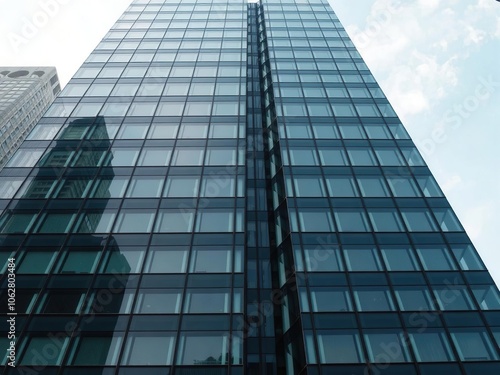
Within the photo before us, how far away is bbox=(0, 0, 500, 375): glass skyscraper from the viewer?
20938 mm

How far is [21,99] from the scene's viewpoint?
107m

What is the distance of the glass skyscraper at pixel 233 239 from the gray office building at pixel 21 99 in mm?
67795

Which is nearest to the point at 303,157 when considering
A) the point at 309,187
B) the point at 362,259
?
the point at 309,187

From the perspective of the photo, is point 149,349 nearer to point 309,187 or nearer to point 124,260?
point 124,260

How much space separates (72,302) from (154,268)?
457cm

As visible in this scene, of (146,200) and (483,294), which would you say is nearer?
(483,294)

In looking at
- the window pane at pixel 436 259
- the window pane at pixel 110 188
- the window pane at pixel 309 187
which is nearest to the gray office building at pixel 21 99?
the window pane at pixel 110 188

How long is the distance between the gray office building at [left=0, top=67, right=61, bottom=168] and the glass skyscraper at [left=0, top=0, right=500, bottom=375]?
67795 mm

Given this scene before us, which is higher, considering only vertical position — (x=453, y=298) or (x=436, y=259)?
(x=436, y=259)

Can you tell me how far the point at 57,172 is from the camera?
30.9 metres

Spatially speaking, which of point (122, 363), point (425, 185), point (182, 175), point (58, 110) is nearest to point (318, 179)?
point (425, 185)

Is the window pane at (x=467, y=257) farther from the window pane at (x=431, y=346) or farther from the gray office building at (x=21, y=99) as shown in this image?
the gray office building at (x=21, y=99)

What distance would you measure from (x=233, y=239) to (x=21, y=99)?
101248 mm

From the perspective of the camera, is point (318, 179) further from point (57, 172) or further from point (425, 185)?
point (57, 172)
